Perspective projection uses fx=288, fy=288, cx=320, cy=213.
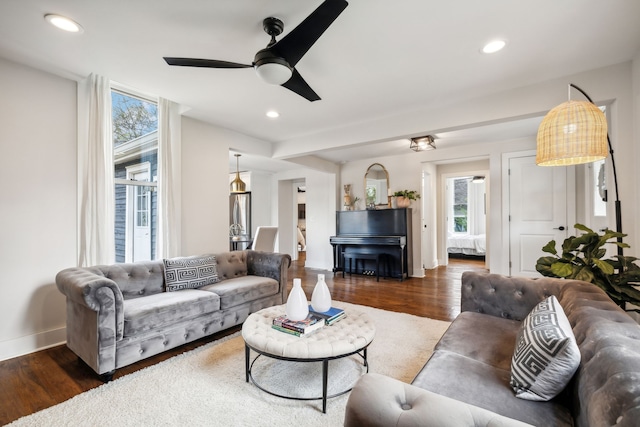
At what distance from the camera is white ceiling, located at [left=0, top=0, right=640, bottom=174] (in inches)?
71.3

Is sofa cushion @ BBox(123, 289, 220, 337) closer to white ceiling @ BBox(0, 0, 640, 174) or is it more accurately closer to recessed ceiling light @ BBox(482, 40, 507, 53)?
white ceiling @ BBox(0, 0, 640, 174)

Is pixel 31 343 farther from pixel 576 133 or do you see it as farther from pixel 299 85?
pixel 576 133

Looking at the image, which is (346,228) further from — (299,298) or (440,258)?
(299,298)

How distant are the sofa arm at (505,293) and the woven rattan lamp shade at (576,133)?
868 millimetres

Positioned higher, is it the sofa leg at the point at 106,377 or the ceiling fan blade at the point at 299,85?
the ceiling fan blade at the point at 299,85

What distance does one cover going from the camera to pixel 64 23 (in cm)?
195

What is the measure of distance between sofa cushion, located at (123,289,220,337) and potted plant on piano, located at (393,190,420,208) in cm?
398

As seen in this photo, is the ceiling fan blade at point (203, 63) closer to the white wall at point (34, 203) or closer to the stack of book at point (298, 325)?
the white wall at point (34, 203)

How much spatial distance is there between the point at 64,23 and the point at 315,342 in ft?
8.80

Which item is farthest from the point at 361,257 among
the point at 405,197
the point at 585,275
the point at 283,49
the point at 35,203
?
the point at 35,203

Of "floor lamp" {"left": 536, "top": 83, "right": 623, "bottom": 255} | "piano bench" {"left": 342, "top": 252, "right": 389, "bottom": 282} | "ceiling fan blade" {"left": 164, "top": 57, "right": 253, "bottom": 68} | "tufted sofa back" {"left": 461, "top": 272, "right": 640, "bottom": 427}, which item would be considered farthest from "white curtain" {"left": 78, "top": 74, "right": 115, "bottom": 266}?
"piano bench" {"left": 342, "top": 252, "right": 389, "bottom": 282}

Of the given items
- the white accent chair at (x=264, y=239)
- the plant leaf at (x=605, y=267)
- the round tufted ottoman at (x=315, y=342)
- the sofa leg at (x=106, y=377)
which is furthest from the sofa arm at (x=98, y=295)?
the plant leaf at (x=605, y=267)

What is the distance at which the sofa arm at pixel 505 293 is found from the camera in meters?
2.01

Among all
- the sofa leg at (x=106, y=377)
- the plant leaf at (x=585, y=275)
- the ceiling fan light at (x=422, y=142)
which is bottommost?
the sofa leg at (x=106, y=377)
